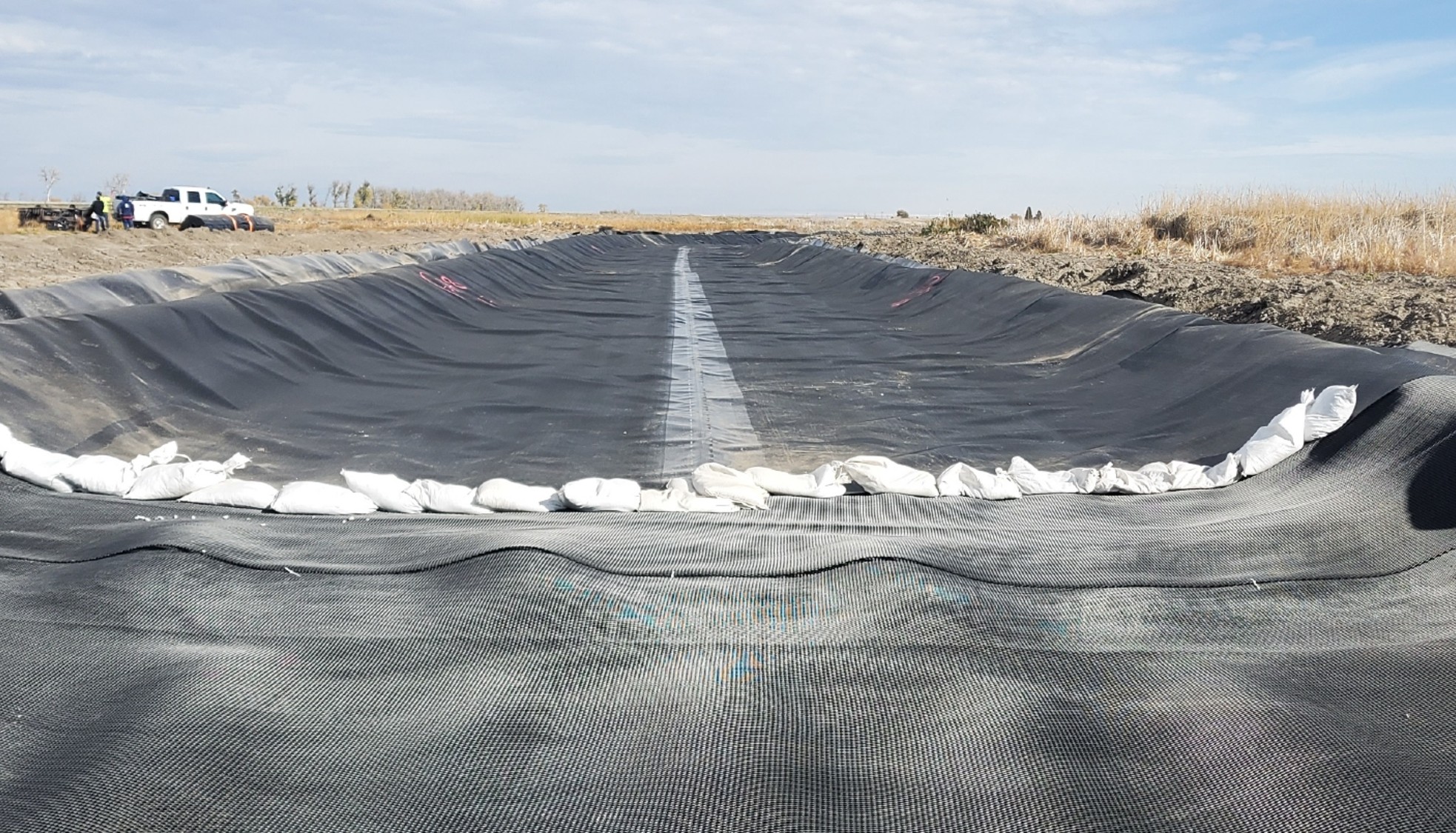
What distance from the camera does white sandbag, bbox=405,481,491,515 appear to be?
121 inches

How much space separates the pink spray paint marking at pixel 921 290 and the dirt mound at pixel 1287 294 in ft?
2.96

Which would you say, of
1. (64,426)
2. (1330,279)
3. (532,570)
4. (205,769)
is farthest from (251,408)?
(1330,279)

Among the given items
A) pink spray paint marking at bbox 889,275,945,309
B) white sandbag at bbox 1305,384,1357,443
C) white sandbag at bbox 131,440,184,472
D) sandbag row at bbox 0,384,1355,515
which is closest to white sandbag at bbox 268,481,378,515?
sandbag row at bbox 0,384,1355,515

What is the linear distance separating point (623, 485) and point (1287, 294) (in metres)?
5.57

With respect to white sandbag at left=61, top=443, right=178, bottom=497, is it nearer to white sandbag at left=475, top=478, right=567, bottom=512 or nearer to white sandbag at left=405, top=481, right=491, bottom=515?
white sandbag at left=405, top=481, right=491, bottom=515

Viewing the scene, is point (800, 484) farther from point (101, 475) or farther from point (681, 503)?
point (101, 475)

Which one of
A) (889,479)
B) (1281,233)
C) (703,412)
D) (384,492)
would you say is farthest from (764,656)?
(1281,233)

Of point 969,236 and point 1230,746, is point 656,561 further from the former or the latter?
point 969,236

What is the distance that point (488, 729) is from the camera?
171cm

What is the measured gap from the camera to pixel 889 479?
A: 3.17m

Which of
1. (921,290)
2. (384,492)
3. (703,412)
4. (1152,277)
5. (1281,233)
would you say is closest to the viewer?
(384,492)

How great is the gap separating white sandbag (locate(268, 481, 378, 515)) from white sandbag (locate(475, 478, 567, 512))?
0.34 m

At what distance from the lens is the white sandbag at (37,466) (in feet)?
10.1

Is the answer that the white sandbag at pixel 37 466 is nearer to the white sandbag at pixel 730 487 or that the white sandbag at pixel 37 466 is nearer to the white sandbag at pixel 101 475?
the white sandbag at pixel 101 475
